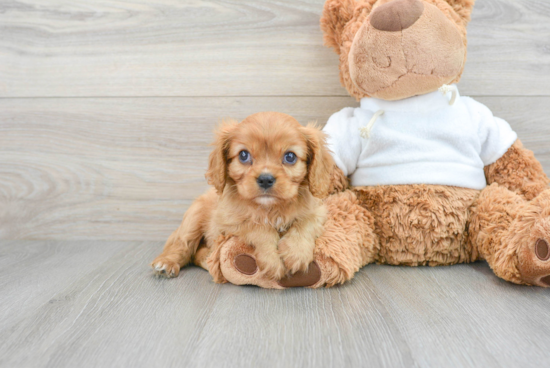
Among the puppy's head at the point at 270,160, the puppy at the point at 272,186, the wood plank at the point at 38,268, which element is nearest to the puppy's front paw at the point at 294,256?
the puppy at the point at 272,186

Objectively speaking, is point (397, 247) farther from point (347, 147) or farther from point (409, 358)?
point (409, 358)

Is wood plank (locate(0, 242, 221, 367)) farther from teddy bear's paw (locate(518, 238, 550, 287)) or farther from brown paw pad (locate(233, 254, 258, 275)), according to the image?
teddy bear's paw (locate(518, 238, 550, 287))

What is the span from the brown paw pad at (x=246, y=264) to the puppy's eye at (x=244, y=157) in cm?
30

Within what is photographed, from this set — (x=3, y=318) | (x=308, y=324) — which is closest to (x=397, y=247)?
(x=308, y=324)

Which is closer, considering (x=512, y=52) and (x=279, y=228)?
(x=279, y=228)

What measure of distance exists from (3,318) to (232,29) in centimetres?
138

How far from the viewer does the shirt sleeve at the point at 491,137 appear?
1.53m

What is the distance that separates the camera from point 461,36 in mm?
1400

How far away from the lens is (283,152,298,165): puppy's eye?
1.29m

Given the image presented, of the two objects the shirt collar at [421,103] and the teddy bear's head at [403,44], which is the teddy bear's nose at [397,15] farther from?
the shirt collar at [421,103]

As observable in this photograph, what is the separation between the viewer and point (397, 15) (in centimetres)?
130

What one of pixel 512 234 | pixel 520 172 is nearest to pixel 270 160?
pixel 512 234

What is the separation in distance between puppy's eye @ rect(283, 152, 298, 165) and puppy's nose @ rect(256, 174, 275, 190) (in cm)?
11

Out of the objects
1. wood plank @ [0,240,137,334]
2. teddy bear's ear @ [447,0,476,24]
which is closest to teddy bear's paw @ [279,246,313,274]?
wood plank @ [0,240,137,334]
